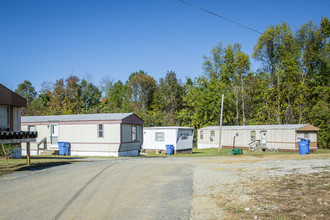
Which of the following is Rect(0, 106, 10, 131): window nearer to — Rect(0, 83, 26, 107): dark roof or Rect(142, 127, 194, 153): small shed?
Rect(0, 83, 26, 107): dark roof

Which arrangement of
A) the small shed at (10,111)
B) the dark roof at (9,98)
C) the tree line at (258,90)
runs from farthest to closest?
the tree line at (258,90) < the small shed at (10,111) < the dark roof at (9,98)

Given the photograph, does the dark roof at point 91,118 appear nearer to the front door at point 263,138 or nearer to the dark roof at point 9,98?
the dark roof at point 9,98

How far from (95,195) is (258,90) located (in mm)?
41692

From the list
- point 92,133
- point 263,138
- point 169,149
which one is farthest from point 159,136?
point 263,138

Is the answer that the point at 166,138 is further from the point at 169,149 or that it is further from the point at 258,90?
the point at 258,90

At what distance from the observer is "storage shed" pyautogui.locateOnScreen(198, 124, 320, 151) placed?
109 feet

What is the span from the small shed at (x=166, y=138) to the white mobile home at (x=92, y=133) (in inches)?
174

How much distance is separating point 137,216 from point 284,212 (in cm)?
309

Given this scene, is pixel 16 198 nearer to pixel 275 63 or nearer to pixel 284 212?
pixel 284 212

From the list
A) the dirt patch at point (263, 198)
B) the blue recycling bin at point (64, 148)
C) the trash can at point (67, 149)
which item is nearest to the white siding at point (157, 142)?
the trash can at point (67, 149)

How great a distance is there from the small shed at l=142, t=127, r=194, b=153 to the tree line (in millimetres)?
13239

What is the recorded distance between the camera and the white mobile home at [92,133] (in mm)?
24547

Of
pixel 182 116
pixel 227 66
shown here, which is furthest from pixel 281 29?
pixel 182 116

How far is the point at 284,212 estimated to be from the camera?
6348 millimetres
